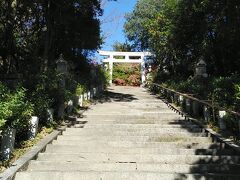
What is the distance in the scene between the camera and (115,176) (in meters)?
7.50

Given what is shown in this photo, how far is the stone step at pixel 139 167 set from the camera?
26.4 ft

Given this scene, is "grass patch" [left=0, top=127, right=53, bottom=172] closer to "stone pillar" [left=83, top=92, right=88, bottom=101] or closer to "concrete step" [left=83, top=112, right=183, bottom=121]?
"concrete step" [left=83, top=112, right=183, bottom=121]

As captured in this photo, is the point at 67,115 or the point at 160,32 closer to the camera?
the point at 67,115

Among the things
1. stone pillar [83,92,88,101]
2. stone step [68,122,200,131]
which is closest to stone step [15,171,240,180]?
stone step [68,122,200,131]

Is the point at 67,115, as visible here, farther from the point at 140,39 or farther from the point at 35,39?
the point at 140,39

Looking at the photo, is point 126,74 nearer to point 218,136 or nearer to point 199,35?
point 199,35

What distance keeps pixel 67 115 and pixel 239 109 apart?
17.4ft

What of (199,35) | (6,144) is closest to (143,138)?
(6,144)

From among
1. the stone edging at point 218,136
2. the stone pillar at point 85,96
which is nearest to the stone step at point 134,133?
the stone edging at point 218,136

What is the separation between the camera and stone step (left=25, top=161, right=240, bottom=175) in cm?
805

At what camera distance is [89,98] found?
1891 centimetres

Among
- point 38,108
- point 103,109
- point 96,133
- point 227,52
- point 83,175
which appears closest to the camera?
point 83,175

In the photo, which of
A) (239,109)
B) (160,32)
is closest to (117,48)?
(160,32)

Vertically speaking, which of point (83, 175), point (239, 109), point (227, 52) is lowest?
point (83, 175)
